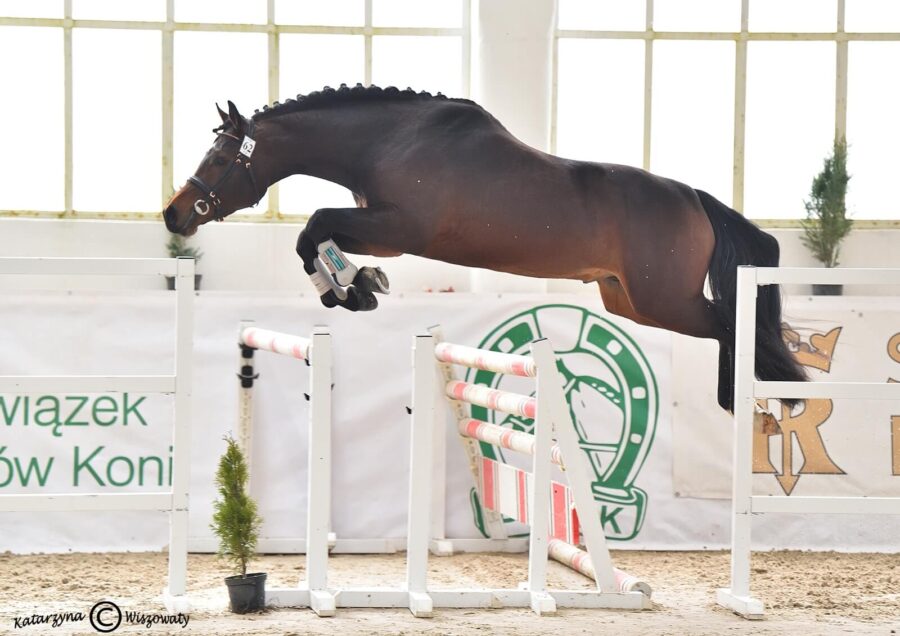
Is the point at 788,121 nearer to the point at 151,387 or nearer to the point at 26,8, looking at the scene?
the point at 26,8

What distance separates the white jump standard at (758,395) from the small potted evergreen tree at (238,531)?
5.77 feet

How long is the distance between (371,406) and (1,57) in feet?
13.3

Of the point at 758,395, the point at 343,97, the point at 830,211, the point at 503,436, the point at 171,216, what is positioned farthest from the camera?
the point at 830,211

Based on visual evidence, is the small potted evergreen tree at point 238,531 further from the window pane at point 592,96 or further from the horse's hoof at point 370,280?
the window pane at point 592,96

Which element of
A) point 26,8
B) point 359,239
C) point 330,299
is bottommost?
point 330,299

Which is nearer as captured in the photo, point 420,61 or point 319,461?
point 319,461

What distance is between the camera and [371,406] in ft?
19.2

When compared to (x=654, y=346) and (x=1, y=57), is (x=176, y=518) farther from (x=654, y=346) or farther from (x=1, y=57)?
(x=1, y=57)

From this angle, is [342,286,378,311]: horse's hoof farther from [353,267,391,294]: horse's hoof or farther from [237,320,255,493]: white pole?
[237,320,255,493]: white pole

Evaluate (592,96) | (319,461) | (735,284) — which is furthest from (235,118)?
(592,96)

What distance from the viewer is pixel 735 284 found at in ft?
11.0

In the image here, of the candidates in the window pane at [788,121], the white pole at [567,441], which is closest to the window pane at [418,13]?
the window pane at [788,121]

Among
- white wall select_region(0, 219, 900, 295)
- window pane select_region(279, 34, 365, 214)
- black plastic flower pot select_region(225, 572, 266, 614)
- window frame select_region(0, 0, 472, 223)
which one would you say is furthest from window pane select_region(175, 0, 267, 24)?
black plastic flower pot select_region(225, 572, 266, 614)

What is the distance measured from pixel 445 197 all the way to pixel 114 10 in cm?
597
